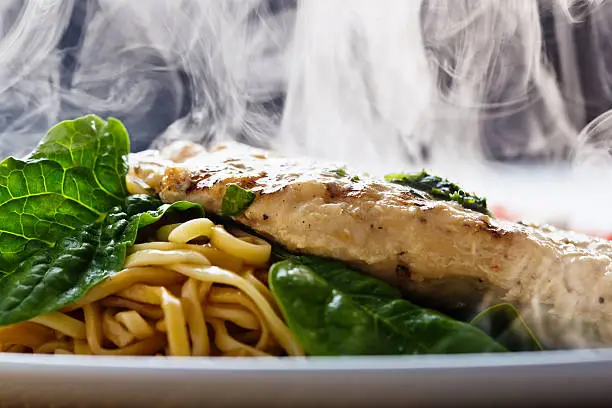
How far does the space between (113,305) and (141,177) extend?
60 cm

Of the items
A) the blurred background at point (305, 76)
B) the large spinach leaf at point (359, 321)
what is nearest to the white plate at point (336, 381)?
the large spinach leaf at point (359, 321)

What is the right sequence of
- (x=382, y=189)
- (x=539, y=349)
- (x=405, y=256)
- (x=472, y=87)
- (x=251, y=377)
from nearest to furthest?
1. (x=251, y=377)
2. (x=539, y=349)
3. (x=405, y=256)
4. (x=382, y=189)
5. (x=472, y=87)

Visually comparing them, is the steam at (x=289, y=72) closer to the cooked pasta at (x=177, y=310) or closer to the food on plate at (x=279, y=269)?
the food on plate at (x=279, y=269)

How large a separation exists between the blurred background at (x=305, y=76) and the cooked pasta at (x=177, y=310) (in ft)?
9.37

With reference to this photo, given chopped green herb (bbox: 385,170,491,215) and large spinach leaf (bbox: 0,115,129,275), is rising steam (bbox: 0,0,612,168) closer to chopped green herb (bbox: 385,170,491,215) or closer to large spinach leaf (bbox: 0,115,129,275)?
large spinach leaf (bbox: 0,115,129,275)

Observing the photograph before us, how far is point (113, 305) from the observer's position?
2.23 m

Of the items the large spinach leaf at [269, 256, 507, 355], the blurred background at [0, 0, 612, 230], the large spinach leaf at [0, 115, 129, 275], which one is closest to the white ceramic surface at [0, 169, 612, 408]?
the large spinach leaf at [269, 256, 507, 355]

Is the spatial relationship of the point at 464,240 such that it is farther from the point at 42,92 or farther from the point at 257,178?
the point at 42,92

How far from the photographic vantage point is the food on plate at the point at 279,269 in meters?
1.86

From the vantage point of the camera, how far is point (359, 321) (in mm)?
1797

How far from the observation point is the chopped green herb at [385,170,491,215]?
2.36 meters

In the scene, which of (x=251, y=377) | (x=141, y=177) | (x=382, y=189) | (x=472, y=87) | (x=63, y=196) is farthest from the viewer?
(x=472, y=87)

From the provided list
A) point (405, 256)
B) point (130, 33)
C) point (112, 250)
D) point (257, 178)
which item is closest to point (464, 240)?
point (405, 256)

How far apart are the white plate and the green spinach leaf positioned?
0.49m
